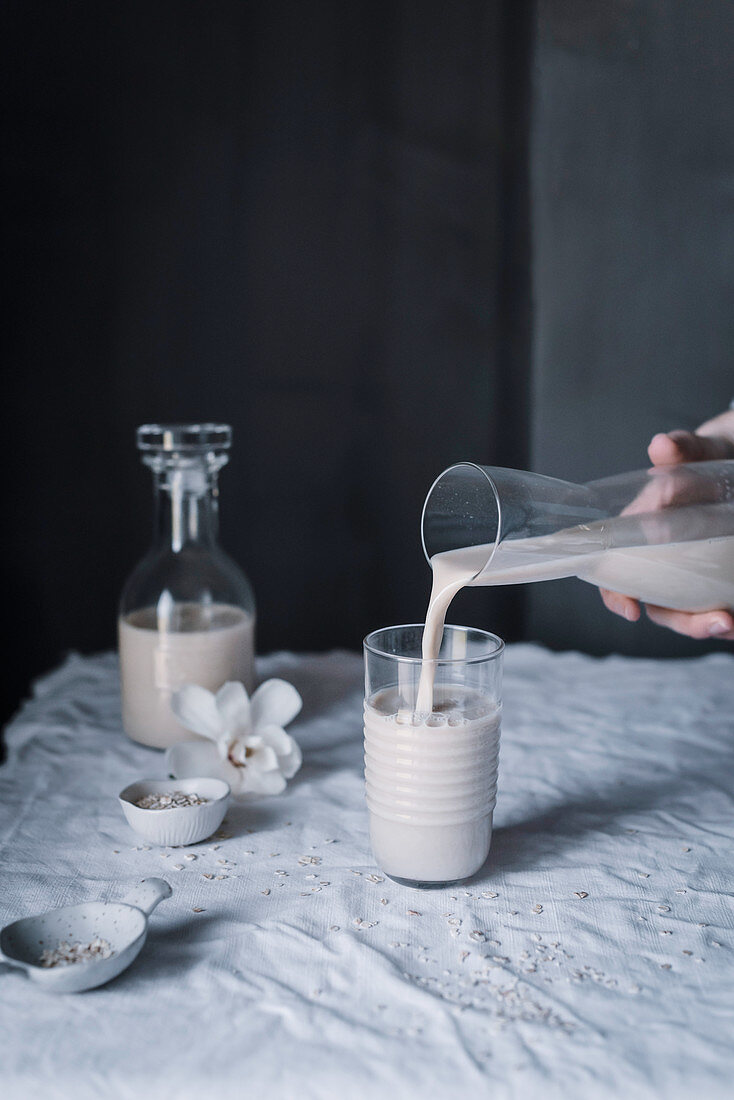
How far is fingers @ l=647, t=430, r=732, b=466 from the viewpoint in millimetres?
1156

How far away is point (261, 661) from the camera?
5.63 feet

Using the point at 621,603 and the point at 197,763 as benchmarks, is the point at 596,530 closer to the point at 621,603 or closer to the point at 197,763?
the point at 621,603

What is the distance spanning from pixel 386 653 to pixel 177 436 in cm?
50

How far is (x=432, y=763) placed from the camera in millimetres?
902

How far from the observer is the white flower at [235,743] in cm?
114

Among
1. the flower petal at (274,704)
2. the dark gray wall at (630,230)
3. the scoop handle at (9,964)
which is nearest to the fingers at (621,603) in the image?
the flower petal at (274,704)

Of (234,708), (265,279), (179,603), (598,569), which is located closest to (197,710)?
(234,708)

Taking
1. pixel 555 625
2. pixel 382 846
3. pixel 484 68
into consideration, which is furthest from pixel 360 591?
pixel 382 846

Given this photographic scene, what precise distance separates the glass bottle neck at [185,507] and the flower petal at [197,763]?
0.27 meters

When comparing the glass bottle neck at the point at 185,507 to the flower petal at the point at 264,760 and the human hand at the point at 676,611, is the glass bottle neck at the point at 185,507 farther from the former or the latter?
the human hand at the point at 676,611

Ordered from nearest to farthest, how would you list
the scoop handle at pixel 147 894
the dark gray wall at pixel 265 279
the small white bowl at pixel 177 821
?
1. the scoop handle at pixel 147 894
2. the small white bowl at pixel 177 821
3. the dark gray wall at pixel 265 279

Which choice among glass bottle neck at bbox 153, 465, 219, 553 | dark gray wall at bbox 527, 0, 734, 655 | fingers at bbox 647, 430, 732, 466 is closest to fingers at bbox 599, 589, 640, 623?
fingers at bbox 647, 430, 732, 466

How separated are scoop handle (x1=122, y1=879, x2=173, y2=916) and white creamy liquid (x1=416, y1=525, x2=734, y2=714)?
269mm

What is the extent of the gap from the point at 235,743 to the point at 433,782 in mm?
341
